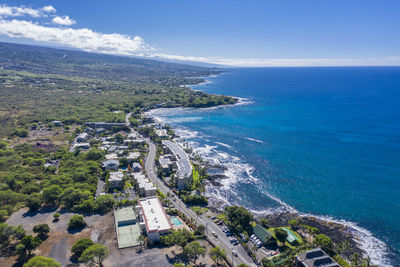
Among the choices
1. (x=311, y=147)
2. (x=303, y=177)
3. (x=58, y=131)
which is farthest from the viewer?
(x=58, y=131)

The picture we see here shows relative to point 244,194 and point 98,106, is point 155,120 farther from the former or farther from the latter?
point 244,194

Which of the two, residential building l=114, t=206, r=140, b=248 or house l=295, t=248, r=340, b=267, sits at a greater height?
house l=295, t=248, r=340, b=267

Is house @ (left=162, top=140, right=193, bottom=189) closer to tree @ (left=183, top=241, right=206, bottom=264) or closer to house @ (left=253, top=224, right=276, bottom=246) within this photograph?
house @ (left=253, top=224, right=276, bottom=246)

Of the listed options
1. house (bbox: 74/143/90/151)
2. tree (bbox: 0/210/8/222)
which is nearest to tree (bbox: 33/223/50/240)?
tree (bbox: 0/210/8/222)

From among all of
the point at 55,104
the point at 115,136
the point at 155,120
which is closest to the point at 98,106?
the point at 55,104

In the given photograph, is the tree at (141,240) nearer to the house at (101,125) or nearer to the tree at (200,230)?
the tree at (200,230)

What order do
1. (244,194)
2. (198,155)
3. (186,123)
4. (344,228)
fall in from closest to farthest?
(344,228)
(244,194)
(198,155)
(186,123)
